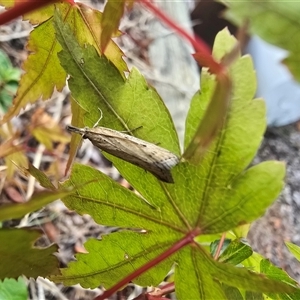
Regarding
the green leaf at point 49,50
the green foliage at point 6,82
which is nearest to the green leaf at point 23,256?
the green leaf at point 49,50

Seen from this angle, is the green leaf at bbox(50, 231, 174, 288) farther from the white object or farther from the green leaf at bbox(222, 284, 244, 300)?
the white object

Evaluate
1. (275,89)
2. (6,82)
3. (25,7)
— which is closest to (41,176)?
(25,7)

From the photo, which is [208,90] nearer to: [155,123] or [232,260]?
[155,123]

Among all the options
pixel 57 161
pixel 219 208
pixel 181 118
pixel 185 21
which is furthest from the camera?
pixel 185 21

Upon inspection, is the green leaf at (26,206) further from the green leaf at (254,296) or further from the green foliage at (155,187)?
Result: the green leaf at (254,296)

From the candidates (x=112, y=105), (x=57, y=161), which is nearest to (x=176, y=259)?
(x=112, y=105)

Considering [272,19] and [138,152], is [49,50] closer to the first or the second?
[138,152]
